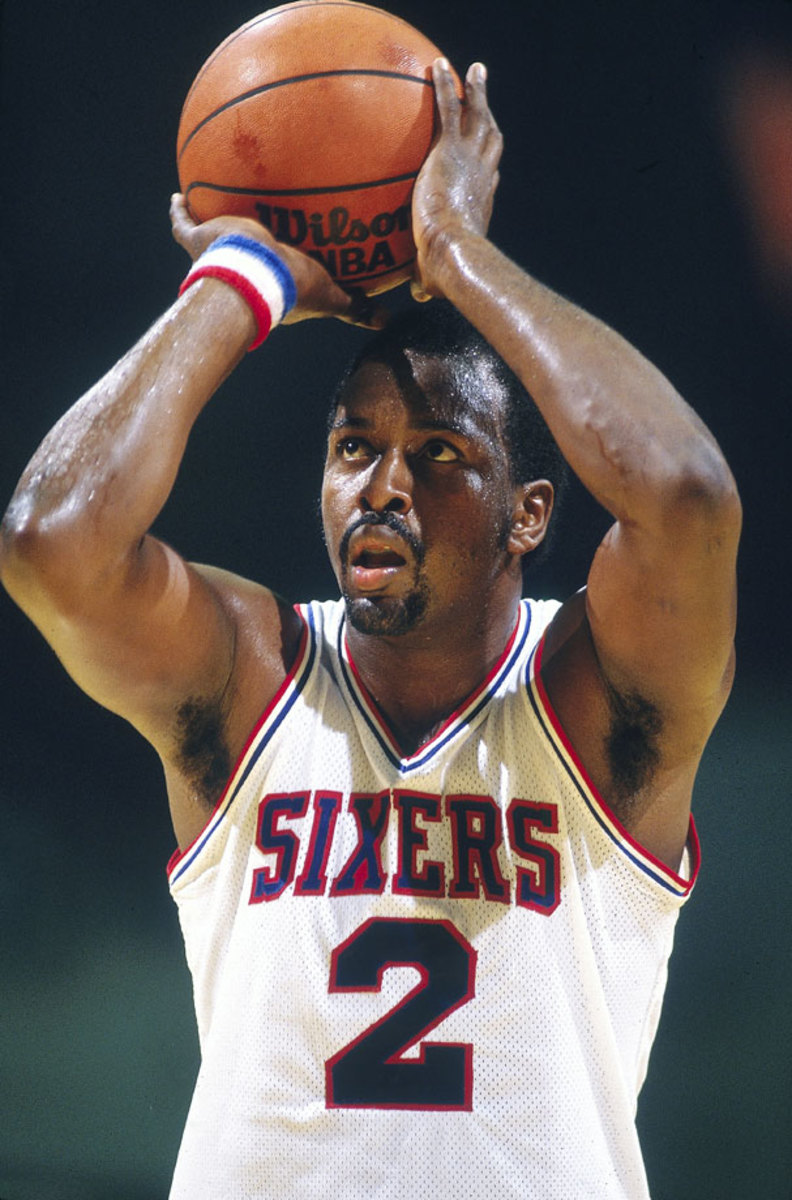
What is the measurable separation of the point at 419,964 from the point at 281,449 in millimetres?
1567

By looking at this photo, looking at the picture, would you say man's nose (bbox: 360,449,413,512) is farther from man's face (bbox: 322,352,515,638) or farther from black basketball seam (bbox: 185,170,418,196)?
black basketball seam (bbox: 185,170,418,196)

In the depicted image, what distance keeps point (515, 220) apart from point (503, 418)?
1137 millimetres

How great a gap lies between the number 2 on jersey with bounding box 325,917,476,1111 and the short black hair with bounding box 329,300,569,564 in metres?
0.69

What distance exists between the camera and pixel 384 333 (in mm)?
1835

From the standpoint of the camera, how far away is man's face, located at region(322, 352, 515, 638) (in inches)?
65.6

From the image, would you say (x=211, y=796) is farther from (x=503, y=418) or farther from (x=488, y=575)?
(x=503, y=418)

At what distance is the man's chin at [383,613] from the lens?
5.45 ft

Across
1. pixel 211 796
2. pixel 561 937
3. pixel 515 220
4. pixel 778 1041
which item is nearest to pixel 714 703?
pixel 561 937

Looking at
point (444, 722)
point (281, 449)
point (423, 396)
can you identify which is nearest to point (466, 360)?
point (423, 396)

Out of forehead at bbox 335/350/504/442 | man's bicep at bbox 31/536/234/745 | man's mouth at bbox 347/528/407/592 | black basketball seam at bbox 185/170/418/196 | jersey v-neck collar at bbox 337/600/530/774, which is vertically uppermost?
black basketball seam at bbox 185/170/418/196

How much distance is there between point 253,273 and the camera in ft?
5.25

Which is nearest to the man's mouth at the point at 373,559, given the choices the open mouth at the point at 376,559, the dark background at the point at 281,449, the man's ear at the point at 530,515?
the open mouth at the point at 376,559

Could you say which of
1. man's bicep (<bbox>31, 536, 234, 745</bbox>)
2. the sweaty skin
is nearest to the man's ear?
Result: the sweaty skin

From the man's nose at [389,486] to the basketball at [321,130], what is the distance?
264mm
